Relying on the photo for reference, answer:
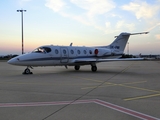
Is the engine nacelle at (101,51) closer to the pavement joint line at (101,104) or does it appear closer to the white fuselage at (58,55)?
the white fuselage at (58,55)

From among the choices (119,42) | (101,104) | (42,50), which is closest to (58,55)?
(42,50)

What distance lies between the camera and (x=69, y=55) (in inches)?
773

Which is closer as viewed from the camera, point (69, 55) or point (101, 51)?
point (69, 55)

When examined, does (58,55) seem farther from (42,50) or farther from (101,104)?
(101,104)

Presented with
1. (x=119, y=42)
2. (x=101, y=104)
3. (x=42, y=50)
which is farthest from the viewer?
(x=119, y=42)

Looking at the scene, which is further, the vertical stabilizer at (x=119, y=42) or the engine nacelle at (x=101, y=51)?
the vertical stabilizer at (x=119, y=42)

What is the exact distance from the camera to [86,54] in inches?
866

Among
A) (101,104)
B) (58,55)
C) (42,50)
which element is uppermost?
(42,50)

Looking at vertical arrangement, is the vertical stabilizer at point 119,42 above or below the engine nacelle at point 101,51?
above

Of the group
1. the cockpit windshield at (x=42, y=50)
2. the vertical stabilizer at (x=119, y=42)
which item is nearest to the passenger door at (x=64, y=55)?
the cockpit windshield at (x=42, y=50)

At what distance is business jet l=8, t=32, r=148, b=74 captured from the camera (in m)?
16.4

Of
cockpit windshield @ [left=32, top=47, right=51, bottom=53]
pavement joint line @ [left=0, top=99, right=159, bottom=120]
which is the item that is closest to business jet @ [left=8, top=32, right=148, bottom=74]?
cockpit windshield @ [left=32, top=47, right=51, bottom=53]

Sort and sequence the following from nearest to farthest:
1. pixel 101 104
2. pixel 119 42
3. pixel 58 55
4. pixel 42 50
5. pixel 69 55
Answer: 1. pixel 101 104
2. pixel 42 50
3. pixel 58 55
4. pixel 69 55
5. pixel 119 42

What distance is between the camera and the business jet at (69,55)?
16423 millimetres
